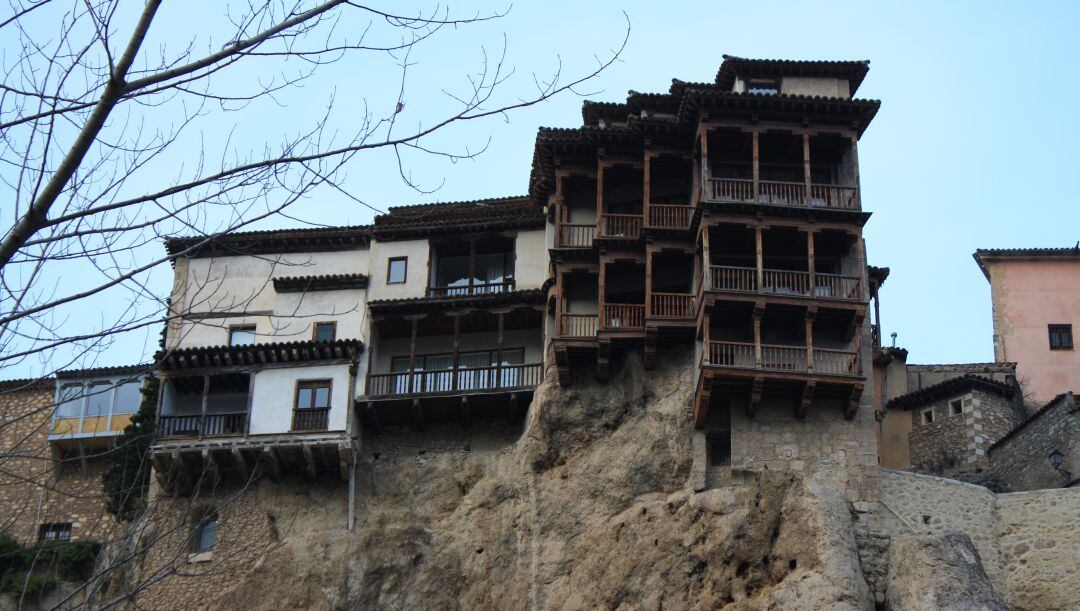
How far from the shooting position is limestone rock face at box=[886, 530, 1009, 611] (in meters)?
28.6

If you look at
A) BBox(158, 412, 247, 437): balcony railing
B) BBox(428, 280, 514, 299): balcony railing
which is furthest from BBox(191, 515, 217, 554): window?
BBox(428, 280, 514, 299): balcony railing

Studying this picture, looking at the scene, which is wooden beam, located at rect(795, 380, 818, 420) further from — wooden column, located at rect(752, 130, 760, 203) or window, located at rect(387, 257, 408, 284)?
window, located at rect(387, 257, 408, 284)

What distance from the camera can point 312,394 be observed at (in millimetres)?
40625

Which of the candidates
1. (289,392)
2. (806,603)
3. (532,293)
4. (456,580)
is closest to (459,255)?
(532,293)

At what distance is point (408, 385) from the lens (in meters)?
40.2

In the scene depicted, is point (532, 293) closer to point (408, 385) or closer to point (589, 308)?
point (589, 308)

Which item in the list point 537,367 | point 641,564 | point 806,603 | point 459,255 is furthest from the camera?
point 459,255

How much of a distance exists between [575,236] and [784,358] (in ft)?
26.2

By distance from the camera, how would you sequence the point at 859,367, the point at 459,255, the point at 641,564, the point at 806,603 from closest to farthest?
the point at 806,603 → the point at 641,564 → the point at 859,367 → the point at 459,255

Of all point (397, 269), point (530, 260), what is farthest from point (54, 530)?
point (530, 260)


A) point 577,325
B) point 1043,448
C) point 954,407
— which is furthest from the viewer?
point 954,407

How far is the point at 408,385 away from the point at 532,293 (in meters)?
4.65

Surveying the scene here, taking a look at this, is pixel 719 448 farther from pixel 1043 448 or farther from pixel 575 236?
pixel 1043 448

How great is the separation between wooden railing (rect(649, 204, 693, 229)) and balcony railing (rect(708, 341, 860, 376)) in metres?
4.63
